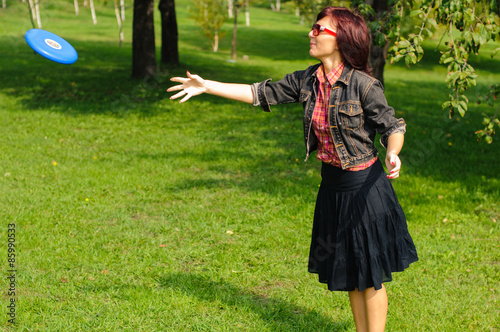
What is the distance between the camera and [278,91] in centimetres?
340

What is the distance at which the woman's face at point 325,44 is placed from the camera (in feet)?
10.1

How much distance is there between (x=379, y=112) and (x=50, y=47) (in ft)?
9.84

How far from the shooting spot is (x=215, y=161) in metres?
8.55

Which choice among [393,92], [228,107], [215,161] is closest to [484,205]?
[215,161]

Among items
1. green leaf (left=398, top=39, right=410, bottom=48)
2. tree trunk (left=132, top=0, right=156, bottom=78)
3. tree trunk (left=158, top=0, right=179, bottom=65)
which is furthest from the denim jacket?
tree trunk (left=158, top=0, right=179, bottom=65)

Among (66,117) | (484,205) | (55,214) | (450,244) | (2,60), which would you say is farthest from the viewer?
(2,60)

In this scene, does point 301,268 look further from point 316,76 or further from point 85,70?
point 85,70

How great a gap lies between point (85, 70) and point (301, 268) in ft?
47.1

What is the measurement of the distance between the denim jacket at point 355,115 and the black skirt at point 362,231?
14cm

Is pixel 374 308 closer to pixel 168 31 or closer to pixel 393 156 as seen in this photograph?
pixel 393 156

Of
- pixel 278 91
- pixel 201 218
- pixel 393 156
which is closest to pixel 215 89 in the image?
pixel 278 91

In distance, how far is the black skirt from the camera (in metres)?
3.21

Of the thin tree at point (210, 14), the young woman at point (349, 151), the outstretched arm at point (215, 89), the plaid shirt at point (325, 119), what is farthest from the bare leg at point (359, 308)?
the thin tree at point (210, 14)

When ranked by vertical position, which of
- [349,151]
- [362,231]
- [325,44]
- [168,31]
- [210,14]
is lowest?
[210,14]
